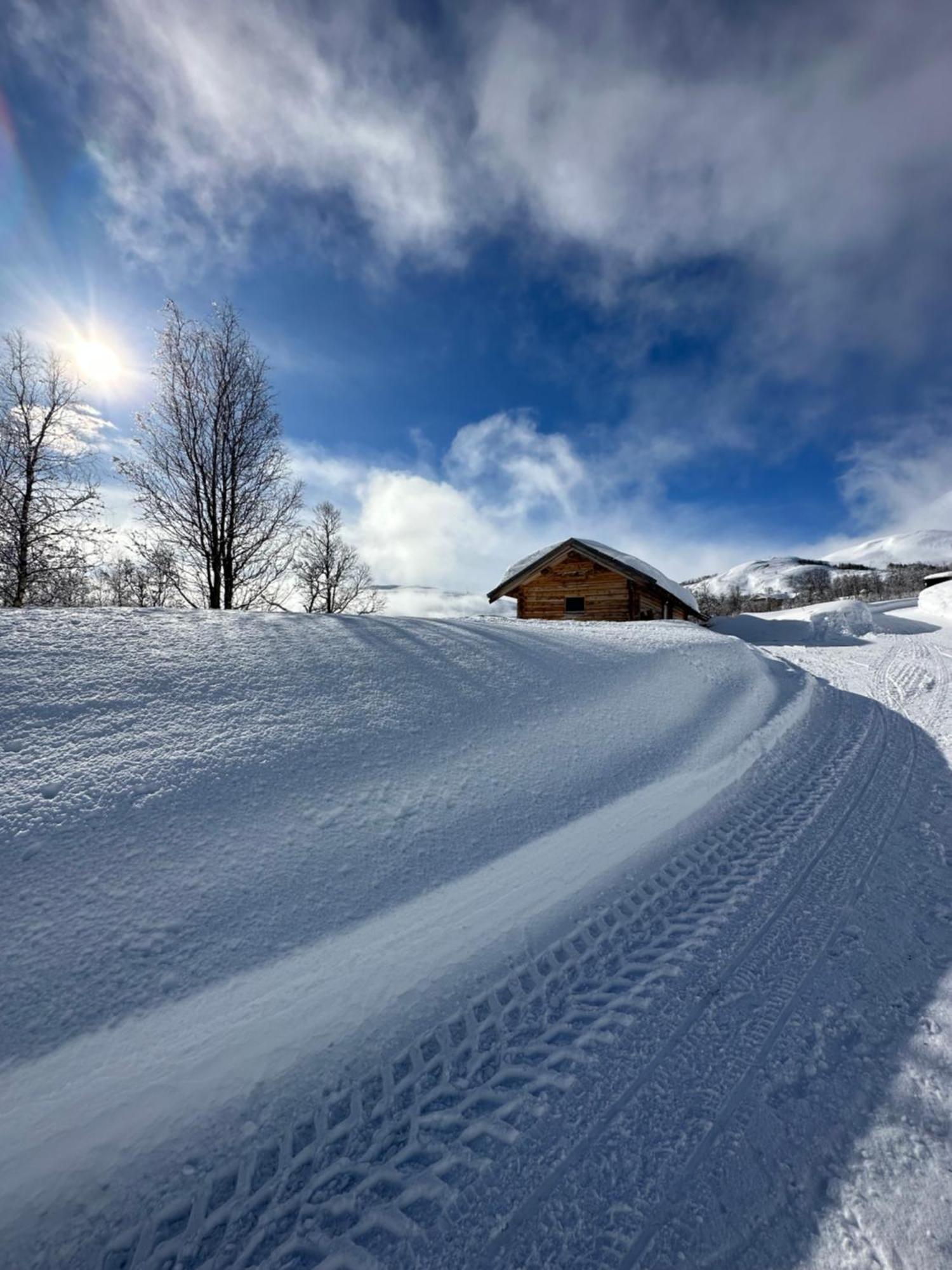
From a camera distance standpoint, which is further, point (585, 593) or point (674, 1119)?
point (585, 593)

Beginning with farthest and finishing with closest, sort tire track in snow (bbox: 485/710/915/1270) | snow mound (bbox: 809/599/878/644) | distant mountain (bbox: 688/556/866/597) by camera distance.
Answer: distant mountain (bbox: 688/556/866/597)
snow mound (bbox: 809/599/878/644)
tire track in snow (bbox: 485/710/915/1270)

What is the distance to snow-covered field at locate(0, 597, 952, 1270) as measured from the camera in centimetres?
136

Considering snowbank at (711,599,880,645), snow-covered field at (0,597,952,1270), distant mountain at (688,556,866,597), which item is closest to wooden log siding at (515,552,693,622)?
snowbank at (711,599,880,645)

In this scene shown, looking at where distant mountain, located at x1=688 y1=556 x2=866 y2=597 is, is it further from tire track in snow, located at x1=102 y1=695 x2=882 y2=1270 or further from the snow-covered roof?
tire track in snow, located at x1=102 y1=695 x2=882 y2=1270

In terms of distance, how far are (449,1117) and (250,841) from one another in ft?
4.74

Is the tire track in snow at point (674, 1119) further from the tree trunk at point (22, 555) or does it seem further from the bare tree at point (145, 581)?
the tree trunk at point (22, 555)

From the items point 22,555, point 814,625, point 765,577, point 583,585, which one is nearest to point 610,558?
point 583,585

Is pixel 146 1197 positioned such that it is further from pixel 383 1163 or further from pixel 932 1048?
pixel 932 1048

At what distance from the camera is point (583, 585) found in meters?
15.3

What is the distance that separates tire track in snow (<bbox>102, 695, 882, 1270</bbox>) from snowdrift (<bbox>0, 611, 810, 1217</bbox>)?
0.20 m

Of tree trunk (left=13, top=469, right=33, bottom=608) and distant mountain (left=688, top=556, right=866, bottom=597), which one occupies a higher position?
distant mountain (left=688, top=556, right=866, bottom=597)

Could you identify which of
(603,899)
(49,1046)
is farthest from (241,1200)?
(603,899)

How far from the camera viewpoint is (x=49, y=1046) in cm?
161

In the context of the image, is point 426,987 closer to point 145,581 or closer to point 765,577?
point 145,581
